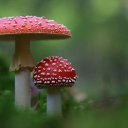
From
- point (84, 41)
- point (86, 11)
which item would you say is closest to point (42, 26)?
point (86, 11)

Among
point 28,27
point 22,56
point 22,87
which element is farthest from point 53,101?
point 28,27

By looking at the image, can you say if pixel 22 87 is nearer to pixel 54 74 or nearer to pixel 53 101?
pixel 53 101

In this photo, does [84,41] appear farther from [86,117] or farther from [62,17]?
[86,117]

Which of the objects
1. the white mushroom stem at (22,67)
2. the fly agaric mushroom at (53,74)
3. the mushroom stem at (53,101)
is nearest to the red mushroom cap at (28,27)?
the fly agaric mushroom at (53,74)

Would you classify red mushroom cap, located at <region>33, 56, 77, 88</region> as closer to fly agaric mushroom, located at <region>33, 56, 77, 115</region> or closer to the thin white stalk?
fly agaric mushroom, located at <region>33, 56, 77, 115</region>

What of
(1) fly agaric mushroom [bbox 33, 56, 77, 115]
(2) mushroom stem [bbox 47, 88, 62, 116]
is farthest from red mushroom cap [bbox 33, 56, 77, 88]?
(2) mushroom stem [bbox 47, 88, 62, 116]

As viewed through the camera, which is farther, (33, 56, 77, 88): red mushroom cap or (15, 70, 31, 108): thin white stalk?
(15, 70, 31, 108): thin white stalk

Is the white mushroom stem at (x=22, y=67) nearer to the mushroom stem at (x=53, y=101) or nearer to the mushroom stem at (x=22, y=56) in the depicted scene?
the mushroom stem at (x=22, y=56)
